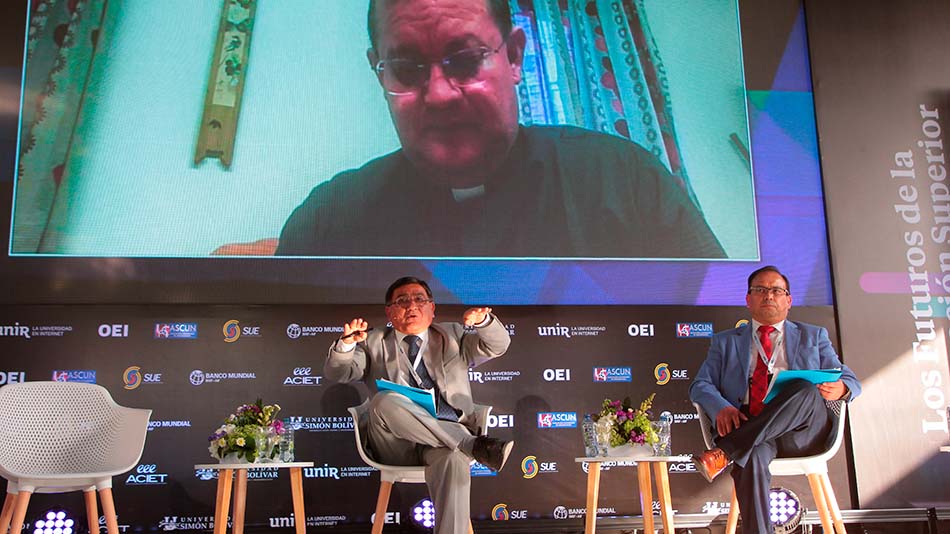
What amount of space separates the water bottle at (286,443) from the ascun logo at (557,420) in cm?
150

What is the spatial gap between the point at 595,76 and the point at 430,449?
271cm

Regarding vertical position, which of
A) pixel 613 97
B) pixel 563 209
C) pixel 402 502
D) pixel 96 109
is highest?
pixel 613 97

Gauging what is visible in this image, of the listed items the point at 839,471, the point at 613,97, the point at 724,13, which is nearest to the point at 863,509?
the point at 839,471

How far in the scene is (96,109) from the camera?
4816 mm

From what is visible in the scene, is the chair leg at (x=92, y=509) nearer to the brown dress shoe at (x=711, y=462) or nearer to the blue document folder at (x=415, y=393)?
the blue document folder at (x=415, y=393)

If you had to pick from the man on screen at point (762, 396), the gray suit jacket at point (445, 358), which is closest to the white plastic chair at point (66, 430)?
the gray suit jacket at point (445, 358)

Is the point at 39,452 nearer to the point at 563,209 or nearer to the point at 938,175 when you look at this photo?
the point at 563,209

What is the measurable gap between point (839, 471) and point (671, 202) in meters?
1.82

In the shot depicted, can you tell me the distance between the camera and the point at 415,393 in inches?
138

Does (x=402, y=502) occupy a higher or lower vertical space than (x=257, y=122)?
lower

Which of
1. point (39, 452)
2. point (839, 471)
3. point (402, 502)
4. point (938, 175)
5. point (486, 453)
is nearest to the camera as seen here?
point (486, 453)

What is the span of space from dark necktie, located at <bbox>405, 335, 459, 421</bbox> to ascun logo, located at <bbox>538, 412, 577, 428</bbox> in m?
1.03

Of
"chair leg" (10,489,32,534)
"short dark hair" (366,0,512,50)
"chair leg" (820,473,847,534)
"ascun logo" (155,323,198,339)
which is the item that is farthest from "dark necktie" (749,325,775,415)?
"chair leg" (10,489,32,534)

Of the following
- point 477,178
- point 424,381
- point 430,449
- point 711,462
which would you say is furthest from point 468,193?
point 711,462
